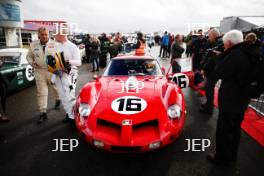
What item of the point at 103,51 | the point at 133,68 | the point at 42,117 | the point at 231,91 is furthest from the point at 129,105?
the point at 103,51

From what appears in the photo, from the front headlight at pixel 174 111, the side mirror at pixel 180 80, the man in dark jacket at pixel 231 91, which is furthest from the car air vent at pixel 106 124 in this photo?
the side mirror at pixel 180 80

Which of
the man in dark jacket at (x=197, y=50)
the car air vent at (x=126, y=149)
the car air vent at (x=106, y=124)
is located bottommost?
the car air vent at (x=126, y=149)

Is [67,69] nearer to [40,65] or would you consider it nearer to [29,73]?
[40,65]

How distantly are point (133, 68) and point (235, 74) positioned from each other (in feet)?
7.24

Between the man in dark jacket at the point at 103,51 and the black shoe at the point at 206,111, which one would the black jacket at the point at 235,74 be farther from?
the man in dark jacket at the point at 103,51

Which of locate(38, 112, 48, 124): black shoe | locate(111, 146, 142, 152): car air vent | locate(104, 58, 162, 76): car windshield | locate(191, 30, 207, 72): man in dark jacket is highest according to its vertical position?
locate(191, 30, 207, 72): man in dark jacket

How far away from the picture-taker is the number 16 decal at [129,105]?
8.82 ft

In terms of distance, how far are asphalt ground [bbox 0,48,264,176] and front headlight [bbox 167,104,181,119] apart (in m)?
0.60

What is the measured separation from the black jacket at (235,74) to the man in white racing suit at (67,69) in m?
2.54

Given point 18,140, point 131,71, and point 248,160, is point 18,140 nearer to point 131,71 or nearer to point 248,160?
point 131,71

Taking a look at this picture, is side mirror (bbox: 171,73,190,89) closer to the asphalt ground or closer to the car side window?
the asphalt ground

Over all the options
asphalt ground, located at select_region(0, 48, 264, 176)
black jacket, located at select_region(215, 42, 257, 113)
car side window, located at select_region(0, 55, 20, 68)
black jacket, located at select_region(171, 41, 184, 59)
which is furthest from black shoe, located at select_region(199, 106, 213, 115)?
car side window, located at select_region(0, 55, 20, 68)

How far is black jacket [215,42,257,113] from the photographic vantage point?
7.38 feet

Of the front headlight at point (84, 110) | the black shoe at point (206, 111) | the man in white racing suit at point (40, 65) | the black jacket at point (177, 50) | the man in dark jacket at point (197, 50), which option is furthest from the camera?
the black jacket at point (177, 50)
